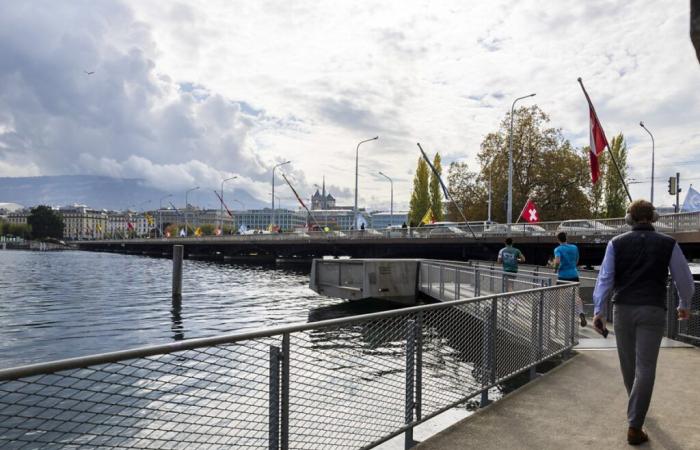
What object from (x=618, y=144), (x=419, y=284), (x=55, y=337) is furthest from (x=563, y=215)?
(x=55, y=337)

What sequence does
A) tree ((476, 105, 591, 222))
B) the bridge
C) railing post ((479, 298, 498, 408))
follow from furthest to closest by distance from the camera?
tree ((476, 105, 591, 222))
the bridge
railing post ((479, 298, 498, 408))

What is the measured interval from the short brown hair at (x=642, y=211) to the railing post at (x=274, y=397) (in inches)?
125

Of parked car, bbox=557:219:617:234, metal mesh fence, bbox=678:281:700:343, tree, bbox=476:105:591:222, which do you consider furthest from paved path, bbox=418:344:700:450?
tree, bbox=476:105:591:222

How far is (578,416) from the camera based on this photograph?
5223 millimetres

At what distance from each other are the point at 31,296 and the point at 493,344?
1074 inches

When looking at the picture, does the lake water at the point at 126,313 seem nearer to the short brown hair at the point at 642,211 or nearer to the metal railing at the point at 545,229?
the short brown hair at the point at 642,211

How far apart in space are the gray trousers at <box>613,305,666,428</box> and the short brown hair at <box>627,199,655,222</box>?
2.42ft

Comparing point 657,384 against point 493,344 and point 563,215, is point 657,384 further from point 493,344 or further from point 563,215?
point 563,215

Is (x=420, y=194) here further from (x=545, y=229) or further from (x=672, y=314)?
(x=672, y=314)

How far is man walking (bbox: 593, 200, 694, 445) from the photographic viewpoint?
14.5ft

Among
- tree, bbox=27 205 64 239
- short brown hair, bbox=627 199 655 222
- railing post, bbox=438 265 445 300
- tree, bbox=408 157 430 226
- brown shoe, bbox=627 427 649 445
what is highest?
tree, bbox=408 157 430 226

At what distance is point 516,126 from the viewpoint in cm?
6031

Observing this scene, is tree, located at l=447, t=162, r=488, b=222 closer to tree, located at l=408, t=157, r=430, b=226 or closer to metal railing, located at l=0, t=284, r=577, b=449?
tree, located at l=408, t=157, r=430, b=226

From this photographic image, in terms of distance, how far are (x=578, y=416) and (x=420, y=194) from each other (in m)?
87.6
